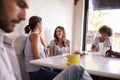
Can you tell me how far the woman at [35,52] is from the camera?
2.34 meters

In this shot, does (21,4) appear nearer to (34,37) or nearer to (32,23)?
(34,37)

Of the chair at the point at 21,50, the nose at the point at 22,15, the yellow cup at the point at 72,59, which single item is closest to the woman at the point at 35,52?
the chair at the point at 21,50

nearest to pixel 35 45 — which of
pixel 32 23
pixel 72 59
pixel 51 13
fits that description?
pixel 32 23

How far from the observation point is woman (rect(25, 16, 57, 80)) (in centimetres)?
234

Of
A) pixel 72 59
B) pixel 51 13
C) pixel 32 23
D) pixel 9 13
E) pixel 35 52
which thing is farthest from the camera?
pixel 51 13

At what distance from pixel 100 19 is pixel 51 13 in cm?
110

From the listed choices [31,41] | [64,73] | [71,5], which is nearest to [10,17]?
[64,73]

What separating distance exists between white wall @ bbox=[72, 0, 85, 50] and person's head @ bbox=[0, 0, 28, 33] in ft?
11.7

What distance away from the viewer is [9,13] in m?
0.47

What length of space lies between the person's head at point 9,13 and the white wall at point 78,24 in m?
3.58

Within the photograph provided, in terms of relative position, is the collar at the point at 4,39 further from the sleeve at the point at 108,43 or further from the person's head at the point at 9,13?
the sleeve at the point at 108,43

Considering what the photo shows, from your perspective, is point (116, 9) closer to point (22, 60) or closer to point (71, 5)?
point (71, 5)

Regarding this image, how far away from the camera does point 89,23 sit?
414 cm

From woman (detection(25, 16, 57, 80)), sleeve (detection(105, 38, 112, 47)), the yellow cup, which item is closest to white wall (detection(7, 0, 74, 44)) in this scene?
woman (detection(25, 16, 57, 80))
